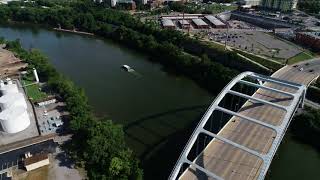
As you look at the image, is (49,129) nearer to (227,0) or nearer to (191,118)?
(191,118)

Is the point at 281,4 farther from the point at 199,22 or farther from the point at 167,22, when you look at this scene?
the point at 167,22

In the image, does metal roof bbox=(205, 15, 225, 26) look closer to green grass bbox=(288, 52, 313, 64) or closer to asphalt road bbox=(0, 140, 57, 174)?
green grass bbox=(288, 52, 313, 64)

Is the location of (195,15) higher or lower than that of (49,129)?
higher

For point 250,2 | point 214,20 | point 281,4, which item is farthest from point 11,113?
point 250,2

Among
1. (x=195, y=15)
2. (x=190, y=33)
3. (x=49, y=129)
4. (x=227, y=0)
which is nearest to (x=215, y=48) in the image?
(x=190, y=33)

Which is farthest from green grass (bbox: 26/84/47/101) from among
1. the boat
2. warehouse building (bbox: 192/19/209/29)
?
warehouse building (bbox: 192/19/209/29)

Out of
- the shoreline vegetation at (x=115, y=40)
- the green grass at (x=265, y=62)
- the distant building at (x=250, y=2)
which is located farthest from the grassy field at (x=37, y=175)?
the distant building at (x=250, y=2)
